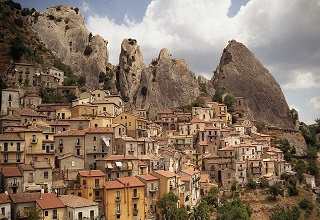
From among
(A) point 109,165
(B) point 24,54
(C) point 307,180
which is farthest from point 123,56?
(A) point 109,165

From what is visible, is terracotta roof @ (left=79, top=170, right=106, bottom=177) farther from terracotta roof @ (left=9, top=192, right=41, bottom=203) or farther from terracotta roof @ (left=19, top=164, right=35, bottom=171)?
terracotta roof @ (left=9, top=192, right=41, bottom=203)

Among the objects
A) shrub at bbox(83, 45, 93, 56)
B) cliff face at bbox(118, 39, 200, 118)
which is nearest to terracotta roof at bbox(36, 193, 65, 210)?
cliff face at bbox(118, 39, 200, 118)

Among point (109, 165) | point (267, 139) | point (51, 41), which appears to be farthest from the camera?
point (51, 41)

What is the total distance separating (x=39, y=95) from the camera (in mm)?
85188

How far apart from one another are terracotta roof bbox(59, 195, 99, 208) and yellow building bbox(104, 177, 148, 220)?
10.8ft

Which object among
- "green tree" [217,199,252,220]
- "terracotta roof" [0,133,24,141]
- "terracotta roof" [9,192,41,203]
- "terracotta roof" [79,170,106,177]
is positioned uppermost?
"terracotta roof" [0,133,24,141]

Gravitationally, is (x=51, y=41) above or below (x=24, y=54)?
above

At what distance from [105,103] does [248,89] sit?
64632 mm

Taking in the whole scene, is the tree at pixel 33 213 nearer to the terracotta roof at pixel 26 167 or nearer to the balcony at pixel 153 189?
the terracotta roof at pixel 26 167

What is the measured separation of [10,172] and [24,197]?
5.10 m

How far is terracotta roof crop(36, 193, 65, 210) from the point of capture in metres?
45.2

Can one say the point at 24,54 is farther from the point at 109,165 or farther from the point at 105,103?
the point at 109,165

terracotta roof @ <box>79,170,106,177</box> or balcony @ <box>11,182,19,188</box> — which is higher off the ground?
terracotta roof @ <box>79,170,106,177</box>

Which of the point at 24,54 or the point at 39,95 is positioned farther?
the point at 24,54
